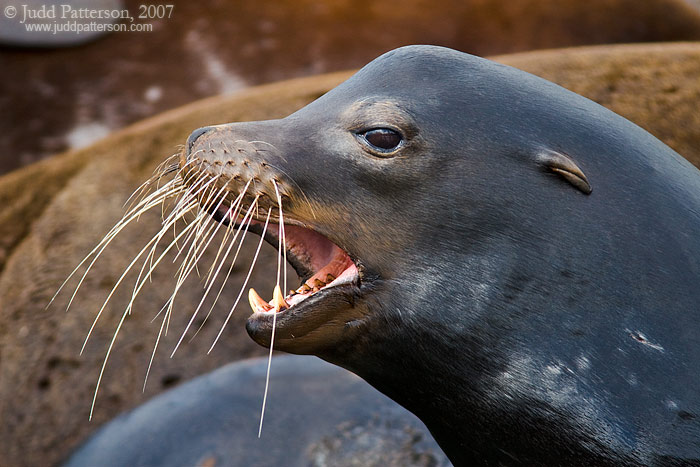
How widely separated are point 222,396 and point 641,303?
4.59ft

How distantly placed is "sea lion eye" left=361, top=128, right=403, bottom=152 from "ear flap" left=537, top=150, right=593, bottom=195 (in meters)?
0.28

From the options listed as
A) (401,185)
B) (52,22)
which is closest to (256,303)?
(401,185)

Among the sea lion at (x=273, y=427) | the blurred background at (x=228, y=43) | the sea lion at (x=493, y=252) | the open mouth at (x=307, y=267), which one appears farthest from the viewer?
the blurred background at (x=228, y=43)

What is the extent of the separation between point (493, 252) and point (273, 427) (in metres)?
1.09

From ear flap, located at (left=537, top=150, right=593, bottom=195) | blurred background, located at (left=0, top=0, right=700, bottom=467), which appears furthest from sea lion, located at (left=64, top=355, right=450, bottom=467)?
ear flap, located at (left=537, top=150, right=593, bottom=195)

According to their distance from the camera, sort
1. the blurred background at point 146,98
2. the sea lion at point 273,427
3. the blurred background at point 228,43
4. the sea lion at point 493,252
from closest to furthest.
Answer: the sea lion at point 493,252
the sea lion at point 273,427
the blurred background at point 146,98
the blurred background at point 228,43

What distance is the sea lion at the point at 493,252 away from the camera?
1732 millimetres

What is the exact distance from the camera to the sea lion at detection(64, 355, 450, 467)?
2.49 metres

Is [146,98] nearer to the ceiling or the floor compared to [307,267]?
nearer to the floor

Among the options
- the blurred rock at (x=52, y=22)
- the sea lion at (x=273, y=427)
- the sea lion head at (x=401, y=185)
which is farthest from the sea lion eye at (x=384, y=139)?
the blurred rock at (x=52, y=22)

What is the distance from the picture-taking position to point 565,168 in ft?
5.81

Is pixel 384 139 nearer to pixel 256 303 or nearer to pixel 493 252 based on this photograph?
pixel 493 252

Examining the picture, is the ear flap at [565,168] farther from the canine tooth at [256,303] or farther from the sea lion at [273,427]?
the sea lion at [273,427]

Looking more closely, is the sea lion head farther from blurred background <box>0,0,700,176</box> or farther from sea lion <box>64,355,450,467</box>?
blurred background <box>0,0,700,176</box>
